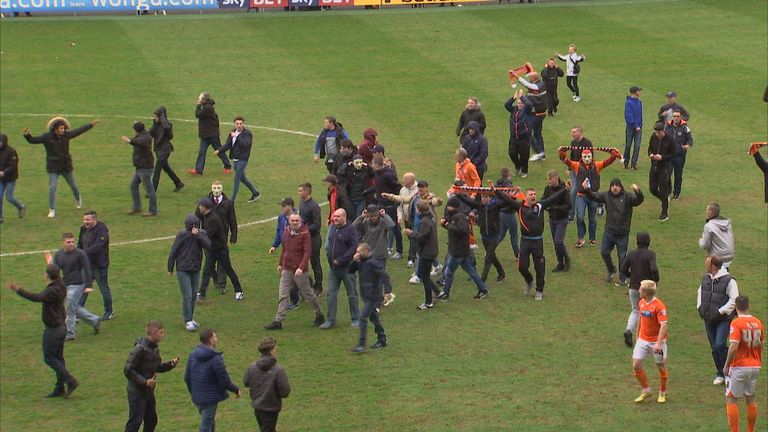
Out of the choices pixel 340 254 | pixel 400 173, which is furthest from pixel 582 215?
pixel 340 254

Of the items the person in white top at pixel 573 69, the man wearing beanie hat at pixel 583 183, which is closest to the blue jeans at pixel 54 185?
the man wearing beanie hat at pixel 583 183

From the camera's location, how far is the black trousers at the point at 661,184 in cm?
2733

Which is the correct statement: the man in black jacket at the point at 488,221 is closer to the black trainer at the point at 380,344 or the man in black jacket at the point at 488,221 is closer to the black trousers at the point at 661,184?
the black trainer at the point at 380,344

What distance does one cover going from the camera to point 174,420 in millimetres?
19094

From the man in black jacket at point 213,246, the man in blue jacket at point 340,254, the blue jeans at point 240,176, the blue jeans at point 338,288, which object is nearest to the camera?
the man in blue jacket at point 340,254

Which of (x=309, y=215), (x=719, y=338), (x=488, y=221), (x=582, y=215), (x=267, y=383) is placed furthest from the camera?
(x=582, y=215)

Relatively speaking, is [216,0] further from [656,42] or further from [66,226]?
[66,226]

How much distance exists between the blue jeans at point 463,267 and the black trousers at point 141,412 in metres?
6.77

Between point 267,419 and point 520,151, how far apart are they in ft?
47.2

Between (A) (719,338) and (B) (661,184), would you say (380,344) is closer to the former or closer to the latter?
(A) (719,338)

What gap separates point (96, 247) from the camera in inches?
888

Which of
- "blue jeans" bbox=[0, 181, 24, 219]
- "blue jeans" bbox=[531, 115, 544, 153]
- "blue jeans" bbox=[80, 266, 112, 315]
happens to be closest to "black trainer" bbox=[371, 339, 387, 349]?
"blue jeans" bbox=[80, 266, 112, 315]

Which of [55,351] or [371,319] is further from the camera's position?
[371,319]

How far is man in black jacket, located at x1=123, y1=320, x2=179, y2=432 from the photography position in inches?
693
